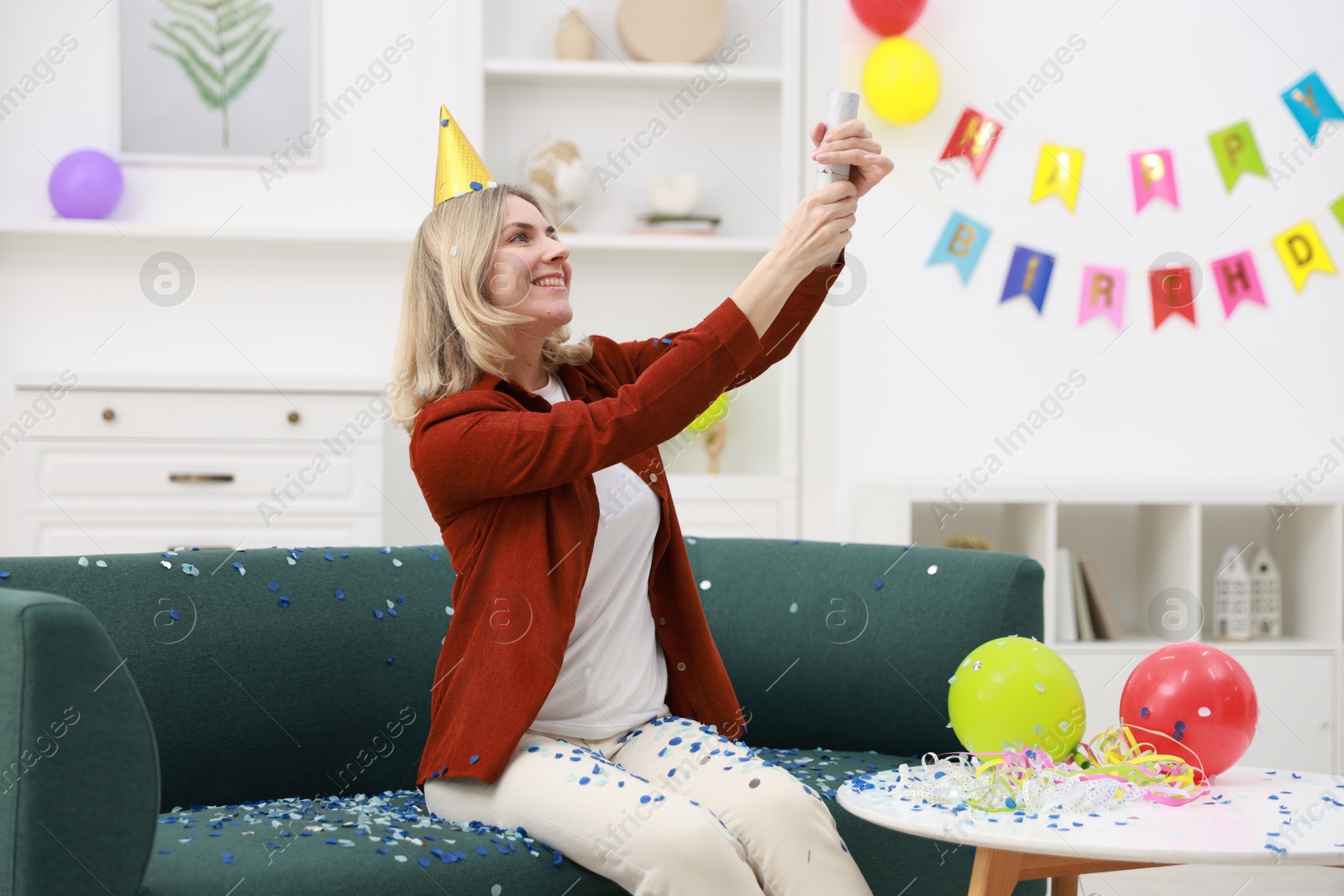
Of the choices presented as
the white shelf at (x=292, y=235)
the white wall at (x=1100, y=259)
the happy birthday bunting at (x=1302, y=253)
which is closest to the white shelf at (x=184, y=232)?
the white shelf at (x=292, y=235)

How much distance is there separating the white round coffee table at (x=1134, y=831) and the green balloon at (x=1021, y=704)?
145 mm

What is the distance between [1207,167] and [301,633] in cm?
306

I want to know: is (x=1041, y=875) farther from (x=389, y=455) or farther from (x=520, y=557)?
(x=389, y=455)

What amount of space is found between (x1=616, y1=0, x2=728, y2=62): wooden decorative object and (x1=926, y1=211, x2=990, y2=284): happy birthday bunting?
88cm

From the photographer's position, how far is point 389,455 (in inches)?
133

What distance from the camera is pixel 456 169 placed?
5.81 ft

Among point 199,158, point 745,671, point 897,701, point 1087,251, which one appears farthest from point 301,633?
point 1087,251

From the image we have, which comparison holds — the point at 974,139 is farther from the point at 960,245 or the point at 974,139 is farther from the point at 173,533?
the point at 173,533

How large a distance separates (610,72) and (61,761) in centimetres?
265

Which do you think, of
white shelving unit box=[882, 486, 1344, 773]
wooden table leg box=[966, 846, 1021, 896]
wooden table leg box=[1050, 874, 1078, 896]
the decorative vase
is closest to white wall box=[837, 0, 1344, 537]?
white shelving unit box=[882, 486, 1344, 773]

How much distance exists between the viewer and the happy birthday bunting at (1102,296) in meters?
3.63

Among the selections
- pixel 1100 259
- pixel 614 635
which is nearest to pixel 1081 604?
pixel 1100 259

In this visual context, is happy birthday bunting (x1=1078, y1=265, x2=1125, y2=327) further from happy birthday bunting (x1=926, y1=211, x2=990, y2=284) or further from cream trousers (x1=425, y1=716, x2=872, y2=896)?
cream trousers (x1=425, y1=716, x2=872, y2=896)

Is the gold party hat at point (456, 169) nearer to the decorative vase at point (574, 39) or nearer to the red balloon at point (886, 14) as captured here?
the decorative vase at point (574, 39)
